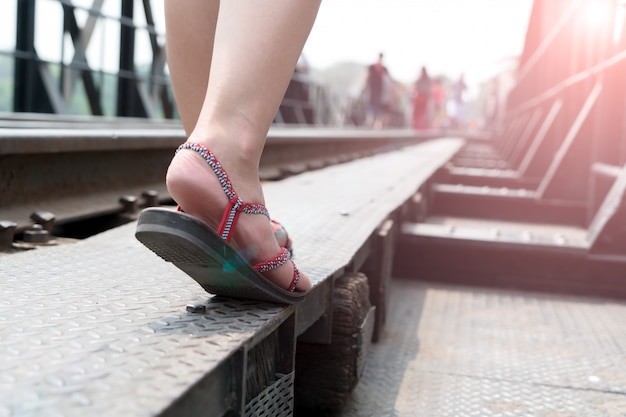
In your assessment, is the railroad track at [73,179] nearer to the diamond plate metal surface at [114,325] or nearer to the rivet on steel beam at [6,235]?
the rivet on steel beam at [6,235]

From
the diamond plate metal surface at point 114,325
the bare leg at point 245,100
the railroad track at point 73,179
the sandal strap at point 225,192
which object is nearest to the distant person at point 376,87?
the railroad track at point 73,179

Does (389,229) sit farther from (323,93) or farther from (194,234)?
(323,93)

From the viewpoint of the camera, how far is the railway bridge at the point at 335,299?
1108 millimetres

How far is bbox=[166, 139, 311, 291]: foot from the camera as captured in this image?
4.50 feet

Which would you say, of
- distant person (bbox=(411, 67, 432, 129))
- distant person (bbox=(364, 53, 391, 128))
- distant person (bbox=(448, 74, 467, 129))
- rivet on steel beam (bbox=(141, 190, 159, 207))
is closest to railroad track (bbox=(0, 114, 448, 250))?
rivet on steel beam (bbox=(141, 190, 159, 207))

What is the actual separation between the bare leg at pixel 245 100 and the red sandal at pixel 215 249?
1cm

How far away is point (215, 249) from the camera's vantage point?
4.29ft

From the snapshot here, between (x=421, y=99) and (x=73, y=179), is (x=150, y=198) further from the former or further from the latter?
(x=421, y=99)

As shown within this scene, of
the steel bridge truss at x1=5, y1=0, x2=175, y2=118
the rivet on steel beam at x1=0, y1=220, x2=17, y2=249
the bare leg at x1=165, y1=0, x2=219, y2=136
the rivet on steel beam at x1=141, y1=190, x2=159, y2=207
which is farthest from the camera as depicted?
the steel bridge truss at x1=5, y1=0, x2=175, y2=118

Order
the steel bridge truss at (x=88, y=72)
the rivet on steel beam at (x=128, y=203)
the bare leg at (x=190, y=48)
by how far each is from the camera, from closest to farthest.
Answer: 1. the bare leg at (x=190, y=48)
2. the rivet on steel beam at (x=128, y=203)
3. the steel bridge truss at (x=88, y=72)

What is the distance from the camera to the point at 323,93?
929 inches

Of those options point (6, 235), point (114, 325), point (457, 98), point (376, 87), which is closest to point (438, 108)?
point (457, 98)

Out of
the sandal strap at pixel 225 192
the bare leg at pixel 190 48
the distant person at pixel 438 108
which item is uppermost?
the bare leg at pixel 190 48

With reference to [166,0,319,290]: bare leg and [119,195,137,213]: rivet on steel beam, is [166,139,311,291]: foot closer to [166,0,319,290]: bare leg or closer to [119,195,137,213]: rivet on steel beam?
[166,0,319,290]: bare leg
